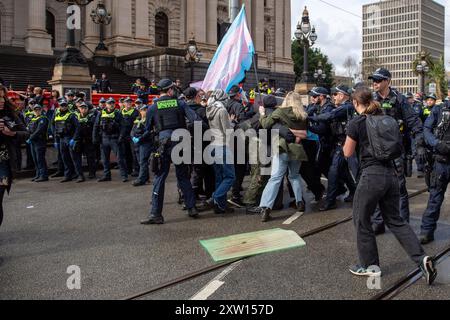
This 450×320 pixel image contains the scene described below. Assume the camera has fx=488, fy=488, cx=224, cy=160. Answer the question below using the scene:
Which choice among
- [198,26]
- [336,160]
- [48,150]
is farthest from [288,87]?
[336,160]

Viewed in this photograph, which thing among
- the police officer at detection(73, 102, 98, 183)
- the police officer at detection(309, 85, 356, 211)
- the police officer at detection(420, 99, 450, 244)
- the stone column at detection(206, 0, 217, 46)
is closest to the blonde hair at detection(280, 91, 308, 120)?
the police officer at detection(309, 85, 356, 211)

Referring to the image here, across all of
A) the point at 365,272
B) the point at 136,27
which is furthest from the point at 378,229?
the point at 136,27

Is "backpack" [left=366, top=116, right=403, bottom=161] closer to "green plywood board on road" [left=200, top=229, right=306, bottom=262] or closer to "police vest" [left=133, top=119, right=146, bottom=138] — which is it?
"green plywood board on road" [left=200, top=229, right=306, bottom=262]

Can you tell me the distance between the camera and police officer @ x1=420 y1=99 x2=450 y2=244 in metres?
5.93

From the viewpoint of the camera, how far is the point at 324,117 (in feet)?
25.2

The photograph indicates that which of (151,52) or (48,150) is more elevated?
(151,52)

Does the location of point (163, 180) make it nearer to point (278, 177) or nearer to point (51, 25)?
point (278, 177)

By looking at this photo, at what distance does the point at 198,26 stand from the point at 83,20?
957 centimetres

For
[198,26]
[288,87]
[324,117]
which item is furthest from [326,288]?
[288,87]
